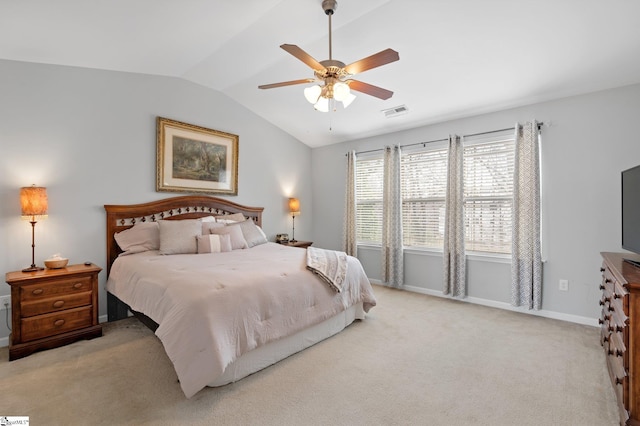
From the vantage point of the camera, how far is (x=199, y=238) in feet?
11.9

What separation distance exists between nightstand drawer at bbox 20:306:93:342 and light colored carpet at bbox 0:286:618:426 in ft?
0.61

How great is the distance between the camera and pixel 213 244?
11.9 ft

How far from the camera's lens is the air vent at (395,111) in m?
4.16

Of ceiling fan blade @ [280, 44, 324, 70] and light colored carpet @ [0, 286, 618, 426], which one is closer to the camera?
light colored carpet @ [0, 286, 618, 426]

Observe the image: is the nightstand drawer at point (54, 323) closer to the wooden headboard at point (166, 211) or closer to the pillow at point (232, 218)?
the wooden headboard at point (166, 211)

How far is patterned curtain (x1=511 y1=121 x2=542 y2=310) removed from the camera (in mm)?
3518

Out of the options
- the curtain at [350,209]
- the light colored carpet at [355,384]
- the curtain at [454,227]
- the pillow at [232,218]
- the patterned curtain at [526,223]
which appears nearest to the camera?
the light colored carpet at [355,384]

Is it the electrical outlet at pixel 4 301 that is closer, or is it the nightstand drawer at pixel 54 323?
the nightstand drawer at pixel 54 323

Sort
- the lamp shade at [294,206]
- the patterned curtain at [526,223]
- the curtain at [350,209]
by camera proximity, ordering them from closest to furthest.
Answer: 1. the patterned curtain at [526,223]
2. the curtain at [350,209]
3. the lamp shade at [294,206]

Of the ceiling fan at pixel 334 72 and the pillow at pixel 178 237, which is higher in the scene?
the ceiling fan at pixel 334 72

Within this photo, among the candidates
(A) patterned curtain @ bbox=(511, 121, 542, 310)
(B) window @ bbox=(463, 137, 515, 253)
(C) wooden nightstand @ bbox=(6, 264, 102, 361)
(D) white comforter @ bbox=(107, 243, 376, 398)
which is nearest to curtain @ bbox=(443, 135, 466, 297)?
(B) window @ bbox=(463, 137, 515, 253)

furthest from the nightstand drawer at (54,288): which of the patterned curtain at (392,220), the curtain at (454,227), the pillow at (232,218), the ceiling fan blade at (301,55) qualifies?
the curtain at (454,227)

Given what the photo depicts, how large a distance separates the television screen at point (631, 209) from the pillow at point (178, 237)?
4057 mm

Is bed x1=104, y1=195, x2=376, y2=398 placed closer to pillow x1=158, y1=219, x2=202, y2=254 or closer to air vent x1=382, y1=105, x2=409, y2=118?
pillow x1=158, y1=219, x2=202, y2=254
